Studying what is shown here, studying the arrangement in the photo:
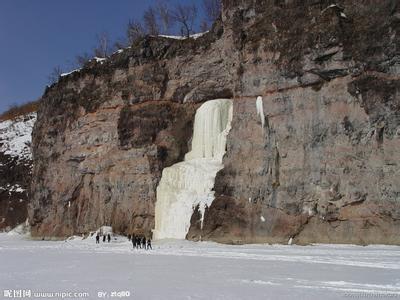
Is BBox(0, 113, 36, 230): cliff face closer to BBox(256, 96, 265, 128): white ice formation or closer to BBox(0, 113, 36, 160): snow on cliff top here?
BBox(0, 113, 36, 160): snow on cliff top

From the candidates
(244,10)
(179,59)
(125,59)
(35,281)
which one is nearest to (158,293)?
(35,281)

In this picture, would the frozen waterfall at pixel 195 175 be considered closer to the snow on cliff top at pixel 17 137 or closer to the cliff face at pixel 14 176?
the cliff face at pixel 14 176

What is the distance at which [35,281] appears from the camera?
40.5ft

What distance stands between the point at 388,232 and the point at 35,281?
55.4ft

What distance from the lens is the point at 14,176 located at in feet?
209

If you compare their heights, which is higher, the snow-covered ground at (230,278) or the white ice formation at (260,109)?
the white ice formation at (260,109)

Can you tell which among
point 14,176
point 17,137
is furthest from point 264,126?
point 17,137

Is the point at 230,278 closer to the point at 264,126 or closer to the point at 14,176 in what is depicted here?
the point at 264,126

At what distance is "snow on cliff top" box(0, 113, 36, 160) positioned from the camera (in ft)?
222

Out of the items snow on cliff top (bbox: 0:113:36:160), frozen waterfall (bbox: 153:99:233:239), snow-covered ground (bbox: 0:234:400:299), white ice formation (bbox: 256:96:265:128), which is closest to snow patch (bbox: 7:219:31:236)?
snow on cliff top (bbox: 0:113:36:160)

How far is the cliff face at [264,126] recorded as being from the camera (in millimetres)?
25438

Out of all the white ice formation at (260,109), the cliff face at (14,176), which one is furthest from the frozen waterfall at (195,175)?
the cliff face at (14,176)

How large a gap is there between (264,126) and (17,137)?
52.8 m

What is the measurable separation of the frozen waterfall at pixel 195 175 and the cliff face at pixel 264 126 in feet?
3.31
